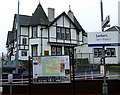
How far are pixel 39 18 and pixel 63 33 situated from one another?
5383mm

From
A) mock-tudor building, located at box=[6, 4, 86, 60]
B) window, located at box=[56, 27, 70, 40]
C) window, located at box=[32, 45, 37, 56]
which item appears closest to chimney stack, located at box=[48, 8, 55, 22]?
mock-tudor building, located at box=[6, 4, 86, 60]

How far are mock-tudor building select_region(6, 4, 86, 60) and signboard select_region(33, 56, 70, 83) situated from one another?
18.6 meters

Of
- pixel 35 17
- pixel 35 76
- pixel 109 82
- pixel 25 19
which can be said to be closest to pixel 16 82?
pixel 35 76

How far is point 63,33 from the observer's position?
33.0m

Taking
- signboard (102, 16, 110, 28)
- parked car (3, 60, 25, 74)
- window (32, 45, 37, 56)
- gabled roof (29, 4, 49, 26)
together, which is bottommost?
parked car (3, 60, 25, 74)

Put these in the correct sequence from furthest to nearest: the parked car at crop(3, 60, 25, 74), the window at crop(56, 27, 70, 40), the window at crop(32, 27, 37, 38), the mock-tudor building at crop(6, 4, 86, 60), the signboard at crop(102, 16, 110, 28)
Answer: the window at crop(56, 27, 70, 40)
the window at crop(32, 27, 37, 38)
the mock-tudor building at crop(6, 4, 86, 60)
the parked car at crop(3, 60, 25, 74)
the signboard at crop(102, 16, 110, 28)

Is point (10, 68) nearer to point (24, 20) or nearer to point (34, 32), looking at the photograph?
point (34, 32)

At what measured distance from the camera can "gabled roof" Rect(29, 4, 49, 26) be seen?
3184cm

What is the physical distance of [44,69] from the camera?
11.2m

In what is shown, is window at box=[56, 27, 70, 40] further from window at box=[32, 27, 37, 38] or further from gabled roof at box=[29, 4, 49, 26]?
window at box=[32, 27, 37, 38]

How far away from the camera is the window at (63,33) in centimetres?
3241

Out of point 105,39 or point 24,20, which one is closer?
point 105,39

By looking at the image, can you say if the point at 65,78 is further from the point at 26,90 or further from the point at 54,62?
the point at 26,90

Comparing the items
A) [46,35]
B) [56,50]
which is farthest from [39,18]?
[56,50]
